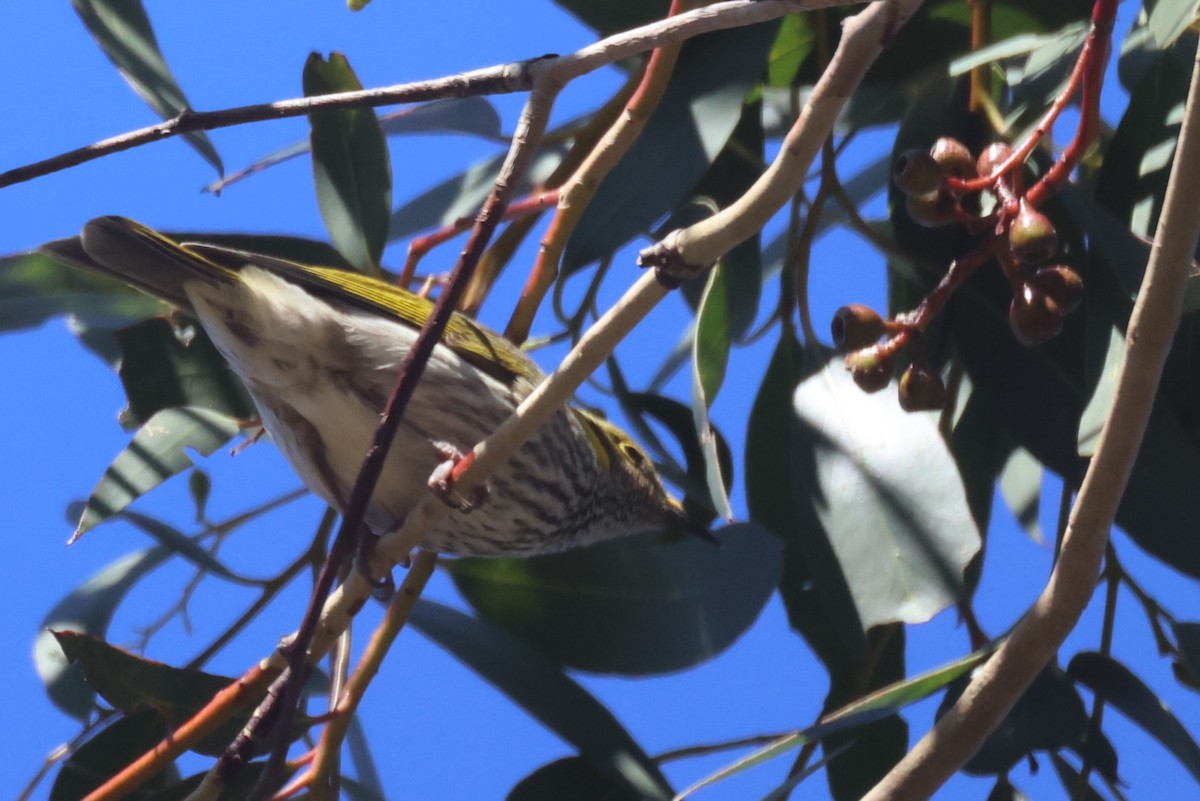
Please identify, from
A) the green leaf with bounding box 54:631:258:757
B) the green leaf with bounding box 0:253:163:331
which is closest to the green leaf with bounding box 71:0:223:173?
the green leaf with bounding box 0:253:163:331

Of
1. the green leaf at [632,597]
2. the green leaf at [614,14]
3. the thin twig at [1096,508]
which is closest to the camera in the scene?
the thin twig at [1096,508]

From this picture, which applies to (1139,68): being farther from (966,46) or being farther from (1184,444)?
(1184,444)

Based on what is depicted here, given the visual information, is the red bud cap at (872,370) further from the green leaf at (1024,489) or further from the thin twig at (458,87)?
the green leaf at (1024,489)

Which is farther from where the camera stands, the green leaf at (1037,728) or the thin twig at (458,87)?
the green leaf at (1037,728)

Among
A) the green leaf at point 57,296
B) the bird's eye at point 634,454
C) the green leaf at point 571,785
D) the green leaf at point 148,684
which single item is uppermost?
the green leaf at point 57,296

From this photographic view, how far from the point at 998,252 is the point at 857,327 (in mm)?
135

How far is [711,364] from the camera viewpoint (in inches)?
47.4

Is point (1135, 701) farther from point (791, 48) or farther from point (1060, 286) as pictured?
point (791, 48)

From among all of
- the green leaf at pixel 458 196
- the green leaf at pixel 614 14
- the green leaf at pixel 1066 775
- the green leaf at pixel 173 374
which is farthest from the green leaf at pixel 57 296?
the green leaf at pixel 1066 775

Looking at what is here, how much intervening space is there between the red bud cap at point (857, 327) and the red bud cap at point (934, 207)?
8 cm

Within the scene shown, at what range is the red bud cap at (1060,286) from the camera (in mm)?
998

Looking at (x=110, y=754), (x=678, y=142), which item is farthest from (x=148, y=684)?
(x=678, y=142)

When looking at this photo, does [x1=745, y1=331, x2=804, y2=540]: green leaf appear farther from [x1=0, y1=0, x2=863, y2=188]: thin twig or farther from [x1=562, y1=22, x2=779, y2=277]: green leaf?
[x1=0, y1=0, x2=863, y2=188]: thin twig

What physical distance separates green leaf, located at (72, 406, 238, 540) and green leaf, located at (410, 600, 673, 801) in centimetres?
29
